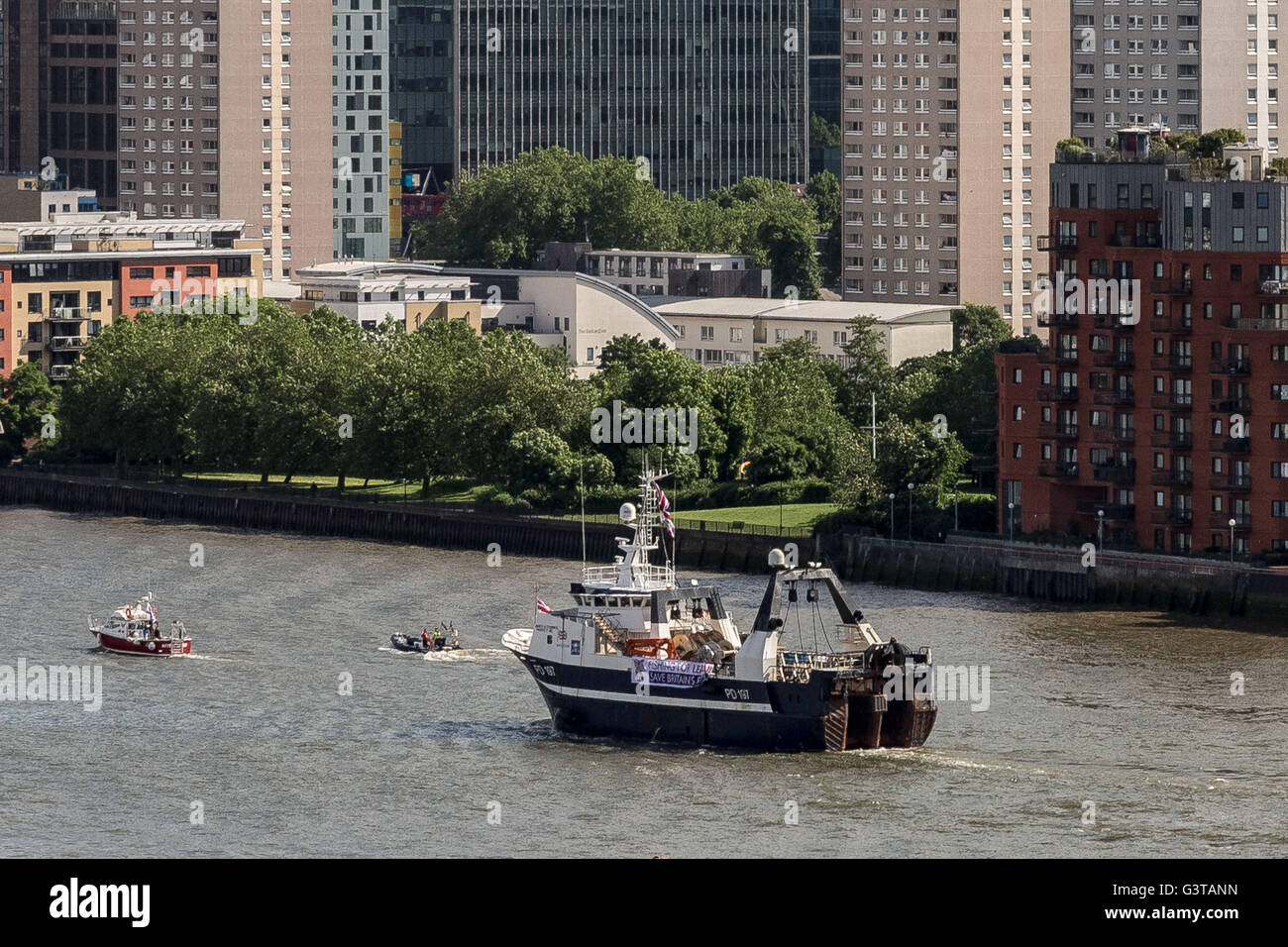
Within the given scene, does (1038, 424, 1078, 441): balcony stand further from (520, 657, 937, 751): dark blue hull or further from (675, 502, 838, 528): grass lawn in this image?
(520, 657, 937, 751): dark blue hull

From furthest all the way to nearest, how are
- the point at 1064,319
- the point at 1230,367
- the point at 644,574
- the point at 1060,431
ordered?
the point at 1060,431 → the point at 1064,319 → the point at 1230,367 → the point at 644,574

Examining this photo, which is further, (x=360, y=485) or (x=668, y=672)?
(x=360, y=485)

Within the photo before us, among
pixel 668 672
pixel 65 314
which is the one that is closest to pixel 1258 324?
pixel 668 672

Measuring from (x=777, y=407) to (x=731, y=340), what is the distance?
3479cm

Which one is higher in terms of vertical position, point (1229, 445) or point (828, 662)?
point (1229, 445)

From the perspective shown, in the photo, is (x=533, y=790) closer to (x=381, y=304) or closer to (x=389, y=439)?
(x=389, y=439)

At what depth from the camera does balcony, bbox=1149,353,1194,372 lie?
4286 inches

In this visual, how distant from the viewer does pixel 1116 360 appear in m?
112

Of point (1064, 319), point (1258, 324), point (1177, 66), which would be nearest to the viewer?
point (1258, 324)

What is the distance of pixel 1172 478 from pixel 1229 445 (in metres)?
2.76

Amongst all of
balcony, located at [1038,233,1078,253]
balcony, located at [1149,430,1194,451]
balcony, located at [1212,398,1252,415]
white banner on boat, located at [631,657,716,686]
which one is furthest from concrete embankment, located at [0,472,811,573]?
white banner on boat, located at [631,657,716,686]

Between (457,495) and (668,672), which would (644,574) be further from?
(457,495)

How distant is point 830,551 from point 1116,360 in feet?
41.1

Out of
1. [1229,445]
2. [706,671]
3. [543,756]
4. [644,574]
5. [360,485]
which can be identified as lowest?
[543,756]
